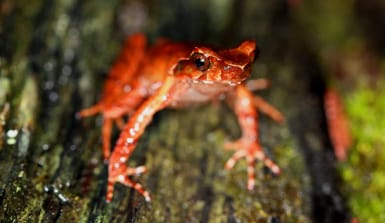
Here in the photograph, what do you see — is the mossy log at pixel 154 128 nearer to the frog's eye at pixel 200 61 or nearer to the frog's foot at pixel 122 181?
the frog's foot at pixel 122 181

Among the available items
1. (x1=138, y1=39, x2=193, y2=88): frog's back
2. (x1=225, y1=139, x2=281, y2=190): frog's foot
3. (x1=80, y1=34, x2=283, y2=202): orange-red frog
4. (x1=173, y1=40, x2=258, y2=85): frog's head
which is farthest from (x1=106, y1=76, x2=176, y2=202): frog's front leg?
(x1=225, y1=139, x2=281, y2=190): frog's foot

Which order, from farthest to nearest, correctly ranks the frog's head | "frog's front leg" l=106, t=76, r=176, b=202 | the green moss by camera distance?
the green moss
"frog's front leg" l=106, t=76, r=176, b=202
the frog's head

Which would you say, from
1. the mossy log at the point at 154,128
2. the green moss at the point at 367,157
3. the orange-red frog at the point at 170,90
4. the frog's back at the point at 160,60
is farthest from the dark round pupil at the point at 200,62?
the green moss at the point at 367,157

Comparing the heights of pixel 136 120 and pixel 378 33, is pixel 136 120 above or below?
below

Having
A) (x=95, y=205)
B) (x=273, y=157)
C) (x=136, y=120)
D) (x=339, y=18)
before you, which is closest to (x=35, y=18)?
(x=136, y=120)

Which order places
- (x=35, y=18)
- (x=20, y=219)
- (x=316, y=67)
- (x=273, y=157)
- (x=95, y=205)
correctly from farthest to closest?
(x=316, y=67) < (x=35, y=18) < (x=273, y=157) < (x=95, y=205) < (x=20, y=219)

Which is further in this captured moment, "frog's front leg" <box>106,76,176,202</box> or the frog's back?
the frog's back

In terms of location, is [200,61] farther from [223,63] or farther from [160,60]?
[160,60]

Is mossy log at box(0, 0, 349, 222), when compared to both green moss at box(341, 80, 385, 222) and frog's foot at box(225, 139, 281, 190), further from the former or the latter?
green moss at box(341, 80, 385, 222)

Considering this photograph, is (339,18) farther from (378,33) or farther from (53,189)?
(53,189)
